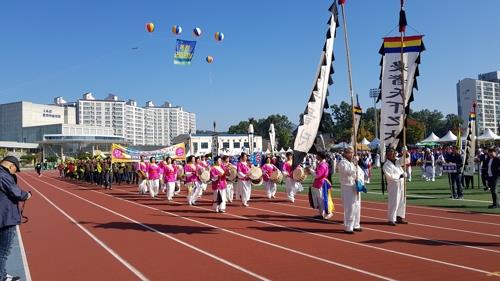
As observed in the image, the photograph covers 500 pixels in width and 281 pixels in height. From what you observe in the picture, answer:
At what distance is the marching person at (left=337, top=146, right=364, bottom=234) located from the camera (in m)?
10.7

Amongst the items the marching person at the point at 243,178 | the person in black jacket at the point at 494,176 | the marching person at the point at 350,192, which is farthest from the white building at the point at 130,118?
the marching person at the point at 350,192

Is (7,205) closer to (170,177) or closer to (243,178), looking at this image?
(243,178)

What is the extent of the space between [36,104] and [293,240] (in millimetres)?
152428

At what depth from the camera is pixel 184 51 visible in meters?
24.9

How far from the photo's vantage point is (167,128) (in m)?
199

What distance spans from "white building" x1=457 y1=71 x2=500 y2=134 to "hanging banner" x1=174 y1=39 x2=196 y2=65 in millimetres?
108543

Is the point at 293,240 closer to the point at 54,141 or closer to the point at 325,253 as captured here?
the point at 325,253

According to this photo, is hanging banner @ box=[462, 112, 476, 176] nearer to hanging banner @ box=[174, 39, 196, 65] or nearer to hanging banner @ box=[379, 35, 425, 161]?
hanging banner @ box=[379, 35, 425, 161]

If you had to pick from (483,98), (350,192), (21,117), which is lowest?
(350,192)

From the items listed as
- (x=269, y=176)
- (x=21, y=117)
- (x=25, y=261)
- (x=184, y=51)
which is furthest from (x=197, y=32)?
(x=21, y=117)

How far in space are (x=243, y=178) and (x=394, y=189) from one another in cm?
623

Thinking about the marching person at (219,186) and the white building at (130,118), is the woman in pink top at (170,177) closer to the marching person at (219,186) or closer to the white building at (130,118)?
the marching person at (219,186)

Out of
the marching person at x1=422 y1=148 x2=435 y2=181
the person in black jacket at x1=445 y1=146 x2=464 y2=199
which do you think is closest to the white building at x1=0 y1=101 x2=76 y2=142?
the marching person at x1=422 y1=148 x2=435 y2=181

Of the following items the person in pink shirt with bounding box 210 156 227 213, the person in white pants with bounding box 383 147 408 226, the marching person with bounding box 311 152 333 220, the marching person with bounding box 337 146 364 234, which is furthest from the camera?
the person in pink shirt with bounding box 210 156 227 213
